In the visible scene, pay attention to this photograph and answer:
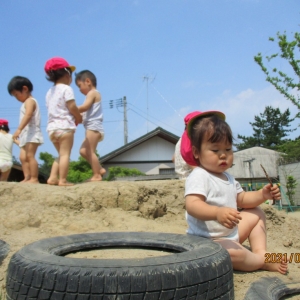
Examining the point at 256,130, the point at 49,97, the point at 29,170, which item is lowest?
the point at 29,170

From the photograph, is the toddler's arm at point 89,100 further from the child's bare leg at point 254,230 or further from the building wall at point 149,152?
the building wall at point 149,152

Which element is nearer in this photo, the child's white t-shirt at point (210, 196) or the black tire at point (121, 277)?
the black tire at point (121, 277)

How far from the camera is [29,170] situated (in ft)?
18.9

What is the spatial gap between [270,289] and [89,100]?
Answer: 4.10 metres

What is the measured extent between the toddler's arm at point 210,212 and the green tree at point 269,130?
149 feet

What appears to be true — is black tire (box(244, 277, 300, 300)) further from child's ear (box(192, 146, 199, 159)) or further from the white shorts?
the white shorts

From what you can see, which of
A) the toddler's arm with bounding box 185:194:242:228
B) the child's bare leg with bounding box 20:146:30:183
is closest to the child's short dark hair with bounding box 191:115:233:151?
the toddler's arm with bounding box 185:194:242:228

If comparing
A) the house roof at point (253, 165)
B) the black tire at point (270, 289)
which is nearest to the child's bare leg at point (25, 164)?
the black tire at point (270, 289)

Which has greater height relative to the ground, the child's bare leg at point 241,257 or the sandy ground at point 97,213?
the sandy ground at point 97,213

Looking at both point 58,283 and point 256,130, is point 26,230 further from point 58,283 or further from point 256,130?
point 256,130

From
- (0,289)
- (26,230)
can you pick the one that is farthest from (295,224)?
(0,289)

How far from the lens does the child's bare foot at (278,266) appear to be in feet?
9.02

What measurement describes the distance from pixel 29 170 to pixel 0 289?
348cm

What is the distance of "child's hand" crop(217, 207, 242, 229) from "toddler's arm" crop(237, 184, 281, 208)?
1.96 ft
